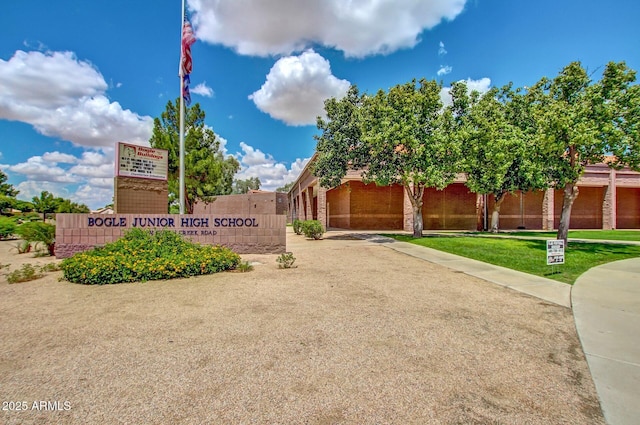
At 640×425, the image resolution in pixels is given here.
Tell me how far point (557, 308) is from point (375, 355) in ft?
13.9

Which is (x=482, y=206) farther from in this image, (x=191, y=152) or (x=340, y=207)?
(x=191, y=152)

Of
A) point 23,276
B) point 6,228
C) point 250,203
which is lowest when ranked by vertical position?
point 23,276

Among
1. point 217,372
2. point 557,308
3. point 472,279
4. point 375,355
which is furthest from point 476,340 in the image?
point 472,279

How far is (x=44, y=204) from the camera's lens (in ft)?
148

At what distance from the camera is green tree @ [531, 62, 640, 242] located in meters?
12.3

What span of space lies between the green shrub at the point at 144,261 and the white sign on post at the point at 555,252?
9101 mm

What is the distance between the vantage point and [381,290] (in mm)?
7520

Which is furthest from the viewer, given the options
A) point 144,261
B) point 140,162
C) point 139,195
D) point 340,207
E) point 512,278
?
point 340,207

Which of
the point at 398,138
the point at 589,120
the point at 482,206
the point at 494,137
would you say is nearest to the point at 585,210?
the point at 482,206

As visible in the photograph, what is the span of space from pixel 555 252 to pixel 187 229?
13.0 metres

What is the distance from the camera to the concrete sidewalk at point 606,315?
3152 mm

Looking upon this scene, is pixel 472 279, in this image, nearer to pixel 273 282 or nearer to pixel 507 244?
pixel 273 282

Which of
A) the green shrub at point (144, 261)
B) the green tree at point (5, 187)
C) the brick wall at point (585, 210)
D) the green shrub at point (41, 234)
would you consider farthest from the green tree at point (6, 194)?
the brick wall at point (585, 210)

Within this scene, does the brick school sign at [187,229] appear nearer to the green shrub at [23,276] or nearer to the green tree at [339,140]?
the green shrub at [23,276]
